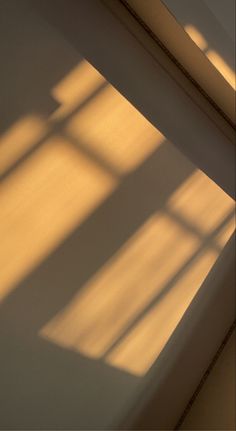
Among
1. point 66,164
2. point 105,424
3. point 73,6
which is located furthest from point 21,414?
point 73,6

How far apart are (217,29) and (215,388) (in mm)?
1821

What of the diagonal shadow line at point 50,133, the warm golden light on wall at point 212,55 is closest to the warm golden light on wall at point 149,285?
the warm golden light on wall at point 212,55

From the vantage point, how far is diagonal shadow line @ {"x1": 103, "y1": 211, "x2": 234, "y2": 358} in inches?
89.3

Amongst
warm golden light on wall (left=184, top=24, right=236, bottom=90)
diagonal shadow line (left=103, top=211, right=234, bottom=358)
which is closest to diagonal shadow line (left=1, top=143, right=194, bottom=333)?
diagonal shadow line (left=103, top=211, right=234, bottom=358)

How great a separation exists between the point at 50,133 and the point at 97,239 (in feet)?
1.67

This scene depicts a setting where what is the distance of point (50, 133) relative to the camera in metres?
1.98

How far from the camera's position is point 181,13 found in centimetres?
217

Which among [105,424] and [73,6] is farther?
[105,424]

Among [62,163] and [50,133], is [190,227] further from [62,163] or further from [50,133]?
[50,133]

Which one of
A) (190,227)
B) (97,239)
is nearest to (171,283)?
(190,227)

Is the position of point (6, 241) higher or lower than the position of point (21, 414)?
higher

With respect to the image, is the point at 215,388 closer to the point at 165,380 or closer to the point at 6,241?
the point at 165,380

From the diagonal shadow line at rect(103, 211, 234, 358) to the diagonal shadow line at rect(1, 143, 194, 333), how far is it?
35 centimetres

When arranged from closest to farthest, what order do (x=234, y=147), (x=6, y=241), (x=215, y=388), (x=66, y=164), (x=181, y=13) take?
(x=6, y=241)
(x=66, y=164)
(x=181, y=13)
(x=215, y=388)
(x=234, y=147)
